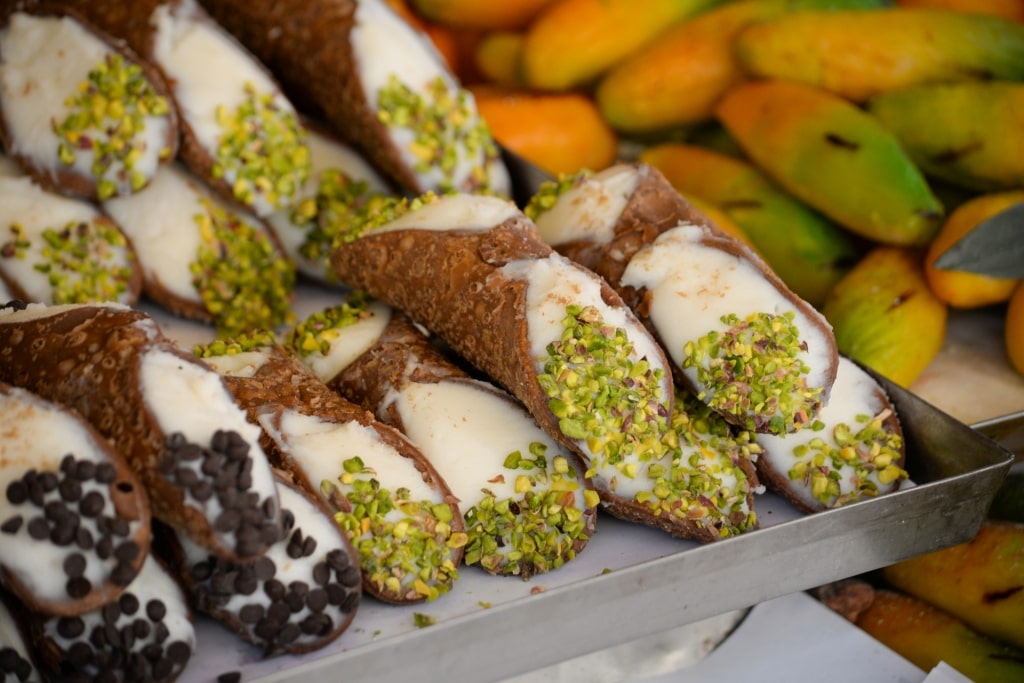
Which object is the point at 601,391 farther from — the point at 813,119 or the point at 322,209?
the point at 813,119

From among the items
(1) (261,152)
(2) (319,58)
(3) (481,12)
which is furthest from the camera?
(3) (481,12)

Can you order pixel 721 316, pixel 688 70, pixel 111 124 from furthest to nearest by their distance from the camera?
1. pixel 688 70
2. pixel 111 124
3. pixel 721 316

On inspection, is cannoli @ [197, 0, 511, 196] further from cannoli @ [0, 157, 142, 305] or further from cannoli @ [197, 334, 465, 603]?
cannoli @ [197, 334, 465, 603]

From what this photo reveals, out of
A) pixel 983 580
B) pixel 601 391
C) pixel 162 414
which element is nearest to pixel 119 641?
pixel 162 414

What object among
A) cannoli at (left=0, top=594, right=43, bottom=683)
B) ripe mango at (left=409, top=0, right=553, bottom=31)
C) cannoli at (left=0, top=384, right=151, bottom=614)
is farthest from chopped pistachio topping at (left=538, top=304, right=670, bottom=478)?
ripe mango at (left=409, top=0, right=553, bottom=31)

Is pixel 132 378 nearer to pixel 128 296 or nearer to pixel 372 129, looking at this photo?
pixel 128 296

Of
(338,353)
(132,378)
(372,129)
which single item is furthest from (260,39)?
(132,378)
